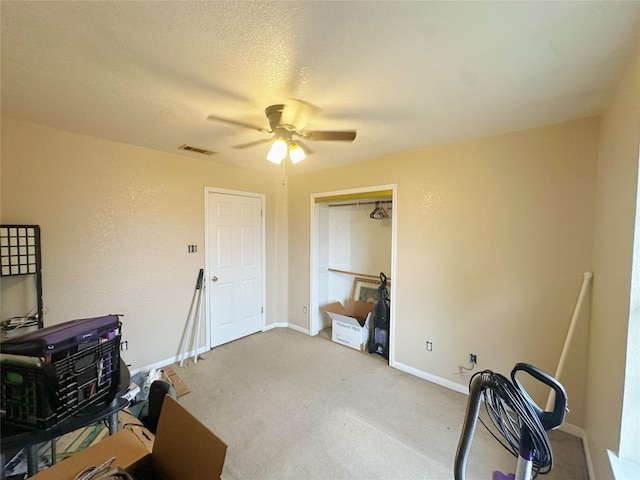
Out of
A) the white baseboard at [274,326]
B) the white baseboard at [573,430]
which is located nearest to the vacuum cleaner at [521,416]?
the white baseboard at [573,430]

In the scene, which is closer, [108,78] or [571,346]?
[108,78]

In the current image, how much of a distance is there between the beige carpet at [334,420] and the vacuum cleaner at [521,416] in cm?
99

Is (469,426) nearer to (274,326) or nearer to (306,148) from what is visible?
(306,148)

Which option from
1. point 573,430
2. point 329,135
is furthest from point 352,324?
point 329,135

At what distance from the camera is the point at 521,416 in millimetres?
859

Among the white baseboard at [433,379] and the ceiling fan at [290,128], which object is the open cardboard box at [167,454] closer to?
the ceiling fan at [290,128]

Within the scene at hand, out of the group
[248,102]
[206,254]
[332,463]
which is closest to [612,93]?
[248,102]

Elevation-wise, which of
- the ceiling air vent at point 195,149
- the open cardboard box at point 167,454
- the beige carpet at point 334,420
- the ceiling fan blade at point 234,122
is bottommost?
the beige carpet at point 334,420

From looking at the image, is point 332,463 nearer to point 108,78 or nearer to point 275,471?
point 275,471

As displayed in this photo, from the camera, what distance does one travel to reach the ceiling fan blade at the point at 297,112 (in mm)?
1745

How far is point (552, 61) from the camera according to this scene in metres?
1.32

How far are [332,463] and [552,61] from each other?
2.69m

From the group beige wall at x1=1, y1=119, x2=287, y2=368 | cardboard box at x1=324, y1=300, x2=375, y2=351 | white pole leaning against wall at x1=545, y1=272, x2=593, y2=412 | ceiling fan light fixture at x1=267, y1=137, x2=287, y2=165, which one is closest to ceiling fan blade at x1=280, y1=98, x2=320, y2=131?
ceiling fan light fixture at x1=267, y1=137, x2=287, y2=165

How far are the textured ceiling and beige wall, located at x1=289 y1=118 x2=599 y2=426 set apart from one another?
34cm
